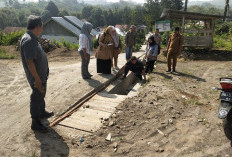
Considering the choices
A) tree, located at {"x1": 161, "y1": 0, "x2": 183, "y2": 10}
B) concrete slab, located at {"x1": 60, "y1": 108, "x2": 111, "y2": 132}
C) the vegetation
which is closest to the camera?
concrete slab, located at {"x1": 60, "y1": 108, "x2": 111, "y2": 132}

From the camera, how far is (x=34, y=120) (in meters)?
3.35

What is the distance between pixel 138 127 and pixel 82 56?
2.95m

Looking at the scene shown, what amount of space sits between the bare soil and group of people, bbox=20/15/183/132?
45cm

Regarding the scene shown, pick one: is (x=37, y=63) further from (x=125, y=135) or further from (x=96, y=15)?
(x=96, y=15)

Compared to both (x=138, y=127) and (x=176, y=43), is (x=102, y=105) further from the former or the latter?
(x=176, y=43)

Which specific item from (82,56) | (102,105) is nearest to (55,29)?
(82,56)

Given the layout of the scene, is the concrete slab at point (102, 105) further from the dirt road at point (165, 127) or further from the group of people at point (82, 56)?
the group of people at point (82, 56)

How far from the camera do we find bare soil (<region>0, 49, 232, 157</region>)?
3.08 m

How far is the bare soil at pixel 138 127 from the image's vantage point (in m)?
3.08

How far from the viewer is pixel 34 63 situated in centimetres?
308

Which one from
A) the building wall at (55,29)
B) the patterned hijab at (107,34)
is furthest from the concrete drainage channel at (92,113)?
the building wall at (55,29)

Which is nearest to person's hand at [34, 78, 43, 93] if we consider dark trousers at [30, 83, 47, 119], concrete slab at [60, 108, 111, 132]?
dark trousers at [30, 83, 47, 119]

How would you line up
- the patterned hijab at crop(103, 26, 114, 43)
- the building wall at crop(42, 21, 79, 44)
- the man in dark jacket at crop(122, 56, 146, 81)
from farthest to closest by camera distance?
1. the building wall at crop(42, 21, 79, 44)
2. the man in dark jacket at crop(122, 56, 146, 81)
3. the patterned hijab at crop(103, 26, 114, 43)

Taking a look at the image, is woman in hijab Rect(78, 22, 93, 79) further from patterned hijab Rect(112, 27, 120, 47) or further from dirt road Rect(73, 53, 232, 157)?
dirt road Rect(73, 53, 232, 157)
